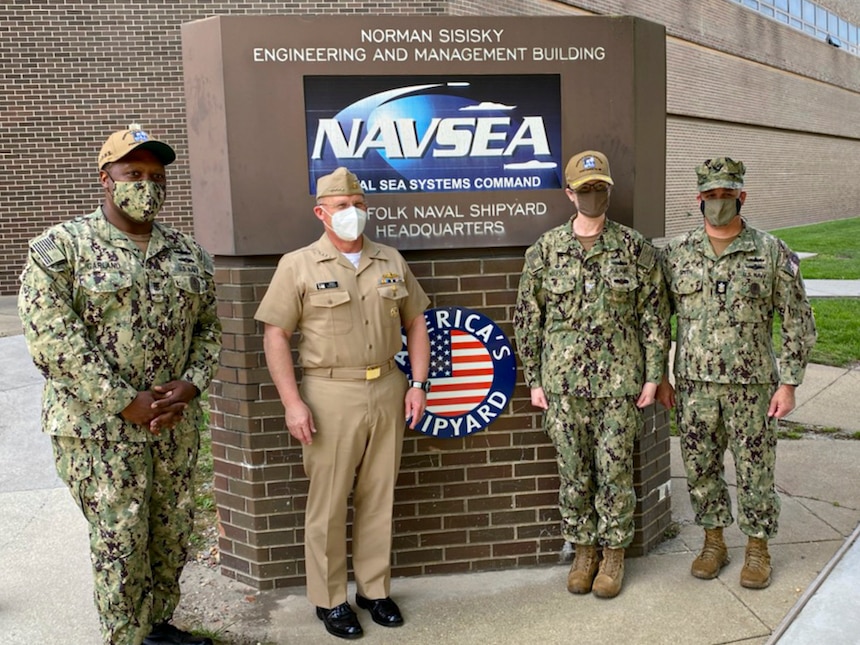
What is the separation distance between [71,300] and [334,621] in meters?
1.68

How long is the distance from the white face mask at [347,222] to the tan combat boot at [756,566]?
2308mm

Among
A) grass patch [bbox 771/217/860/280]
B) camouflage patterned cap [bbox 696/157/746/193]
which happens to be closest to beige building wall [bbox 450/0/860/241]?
grass patch [bbox 771/217/860/280]

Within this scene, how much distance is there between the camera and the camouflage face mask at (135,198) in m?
2.92

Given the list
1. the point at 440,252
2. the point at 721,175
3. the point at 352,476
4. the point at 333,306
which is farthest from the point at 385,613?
the point at 721,175

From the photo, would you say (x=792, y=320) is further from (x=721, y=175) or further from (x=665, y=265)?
(x=721, y=175)

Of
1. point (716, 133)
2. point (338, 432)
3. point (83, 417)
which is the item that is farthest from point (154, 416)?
point (716, 133)

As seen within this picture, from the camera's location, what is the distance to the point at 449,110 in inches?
150

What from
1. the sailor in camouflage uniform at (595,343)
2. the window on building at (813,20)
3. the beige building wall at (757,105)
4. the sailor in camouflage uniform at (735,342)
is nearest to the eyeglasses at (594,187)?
the sailor in camouflage uniform at (595,343)

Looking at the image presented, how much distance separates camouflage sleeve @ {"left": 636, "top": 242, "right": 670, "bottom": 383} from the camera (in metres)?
3.63

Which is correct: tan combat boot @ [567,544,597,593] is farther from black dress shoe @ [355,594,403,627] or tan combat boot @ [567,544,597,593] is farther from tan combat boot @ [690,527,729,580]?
black dress shoe @ [355,594,403,627]

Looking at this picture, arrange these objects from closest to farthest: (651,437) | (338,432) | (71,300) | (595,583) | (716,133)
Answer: (71,300)
(338,432)
(595,583)
(651,437)
(716,133)

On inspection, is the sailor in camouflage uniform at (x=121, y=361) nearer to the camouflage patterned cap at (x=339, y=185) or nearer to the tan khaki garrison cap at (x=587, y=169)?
the camouflage patterned cap at (x=339, y=185)

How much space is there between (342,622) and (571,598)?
3.44 feet

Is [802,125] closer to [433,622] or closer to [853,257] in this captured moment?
[853,257]
